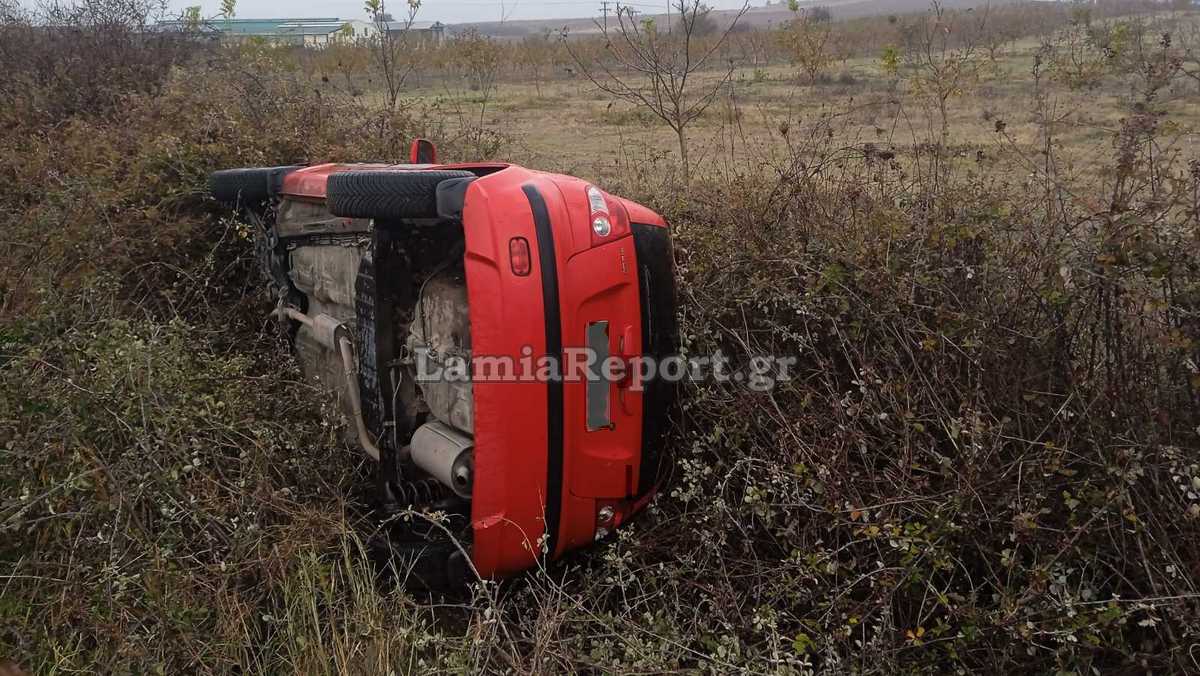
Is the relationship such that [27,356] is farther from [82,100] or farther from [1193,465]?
[82,100]

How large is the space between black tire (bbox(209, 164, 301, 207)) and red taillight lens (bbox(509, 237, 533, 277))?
6.74 feet

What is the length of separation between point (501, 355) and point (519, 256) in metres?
0.32

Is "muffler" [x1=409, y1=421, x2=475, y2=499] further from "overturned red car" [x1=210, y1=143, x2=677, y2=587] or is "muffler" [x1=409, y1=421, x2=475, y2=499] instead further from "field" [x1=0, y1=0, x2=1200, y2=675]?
"field" [x1=0, y1=0, x2=1200, y2=675]

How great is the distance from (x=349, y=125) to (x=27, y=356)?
3.36m

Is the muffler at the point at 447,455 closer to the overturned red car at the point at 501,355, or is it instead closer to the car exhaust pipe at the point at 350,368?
the overturned red car at the point at 501,355

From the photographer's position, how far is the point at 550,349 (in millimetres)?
2666

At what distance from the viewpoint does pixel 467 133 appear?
700cm

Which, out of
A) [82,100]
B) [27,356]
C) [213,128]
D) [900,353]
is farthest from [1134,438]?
[82,100]

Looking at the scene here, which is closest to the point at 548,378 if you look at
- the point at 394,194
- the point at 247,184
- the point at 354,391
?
the point at 394,194

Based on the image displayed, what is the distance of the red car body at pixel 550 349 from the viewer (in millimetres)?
2631

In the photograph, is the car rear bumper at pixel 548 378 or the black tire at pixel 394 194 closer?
the car rear bumper at pixel 548 378

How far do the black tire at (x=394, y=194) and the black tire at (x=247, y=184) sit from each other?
1.38 m

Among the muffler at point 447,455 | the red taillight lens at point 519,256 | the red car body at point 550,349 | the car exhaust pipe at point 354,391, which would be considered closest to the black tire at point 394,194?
the red car body at point 550,349

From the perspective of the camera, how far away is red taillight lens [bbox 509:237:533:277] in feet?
8.59
